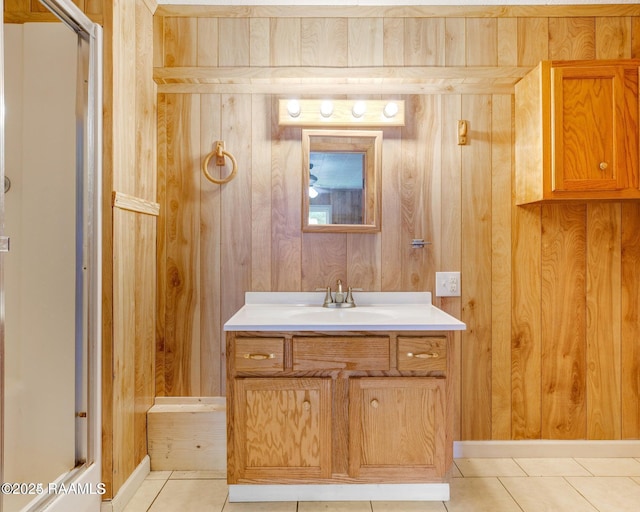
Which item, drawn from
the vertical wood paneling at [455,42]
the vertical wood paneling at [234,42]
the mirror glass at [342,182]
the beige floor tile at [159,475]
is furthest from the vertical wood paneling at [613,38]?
the beige floor tile at [159,475]

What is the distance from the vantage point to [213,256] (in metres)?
2.09

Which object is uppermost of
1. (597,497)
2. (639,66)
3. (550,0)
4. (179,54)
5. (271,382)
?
(550,0)

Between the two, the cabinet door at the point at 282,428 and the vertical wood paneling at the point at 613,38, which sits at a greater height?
the vertical wood paneling at the point at 613,38

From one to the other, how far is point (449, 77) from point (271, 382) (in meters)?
1.64

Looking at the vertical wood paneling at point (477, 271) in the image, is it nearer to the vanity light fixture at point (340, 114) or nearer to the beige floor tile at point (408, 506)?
the vanity light fixture at point (340, 114)

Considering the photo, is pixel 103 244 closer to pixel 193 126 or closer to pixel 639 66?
pixel 193 126

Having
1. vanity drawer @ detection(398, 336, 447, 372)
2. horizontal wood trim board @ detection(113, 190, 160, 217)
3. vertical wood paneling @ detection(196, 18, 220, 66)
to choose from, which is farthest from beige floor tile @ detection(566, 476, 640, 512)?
vertical wood paneling @ detection(196, 18, 220, 66)

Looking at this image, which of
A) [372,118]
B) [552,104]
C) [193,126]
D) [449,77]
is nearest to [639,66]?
[552,104]

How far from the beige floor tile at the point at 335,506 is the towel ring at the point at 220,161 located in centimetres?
150

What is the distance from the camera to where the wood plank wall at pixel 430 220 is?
6.77 feet

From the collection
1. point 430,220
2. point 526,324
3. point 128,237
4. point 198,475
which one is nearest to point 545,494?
point 526,324

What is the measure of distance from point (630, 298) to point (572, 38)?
133cm

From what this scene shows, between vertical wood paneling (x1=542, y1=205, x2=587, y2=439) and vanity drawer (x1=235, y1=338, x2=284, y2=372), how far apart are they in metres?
1.35

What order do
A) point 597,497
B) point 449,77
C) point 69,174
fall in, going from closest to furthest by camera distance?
point 69,174
point 597,497
point 449,77
